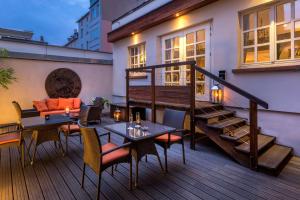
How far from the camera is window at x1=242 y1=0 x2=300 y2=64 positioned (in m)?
3.56

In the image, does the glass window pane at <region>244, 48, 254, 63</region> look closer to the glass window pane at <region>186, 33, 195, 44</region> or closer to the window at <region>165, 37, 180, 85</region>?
the glass window pane at <region>186, 33, 195, 44</region>

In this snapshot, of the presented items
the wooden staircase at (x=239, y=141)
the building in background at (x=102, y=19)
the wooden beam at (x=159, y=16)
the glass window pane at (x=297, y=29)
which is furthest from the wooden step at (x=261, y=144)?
the building in background at (x=102, y=19)

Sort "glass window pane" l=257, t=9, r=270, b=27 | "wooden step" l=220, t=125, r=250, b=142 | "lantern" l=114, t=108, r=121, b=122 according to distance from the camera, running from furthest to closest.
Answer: "lantern" l=114, t=108, r=121, b=122 → "glass window pane" l=257, t=9, r=270, b=27 → "wooden step" l=220, t=125, r=250, b=142

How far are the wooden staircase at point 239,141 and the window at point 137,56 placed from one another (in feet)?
12.7

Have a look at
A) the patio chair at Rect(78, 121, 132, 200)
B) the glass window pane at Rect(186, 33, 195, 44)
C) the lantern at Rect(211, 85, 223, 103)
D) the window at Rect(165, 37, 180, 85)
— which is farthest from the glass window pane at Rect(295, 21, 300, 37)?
the patio chair at Rect(78, 121, 132, 200)

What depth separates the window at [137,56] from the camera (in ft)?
23.6

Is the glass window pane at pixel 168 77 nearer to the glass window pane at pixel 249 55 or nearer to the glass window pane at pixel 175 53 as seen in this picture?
the glass window pane at pixel 175 53

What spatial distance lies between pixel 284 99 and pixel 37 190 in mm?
4414

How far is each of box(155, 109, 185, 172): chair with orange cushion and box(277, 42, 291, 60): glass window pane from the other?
2367 millimetres

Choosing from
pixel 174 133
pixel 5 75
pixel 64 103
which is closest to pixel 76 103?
pixel 64 103

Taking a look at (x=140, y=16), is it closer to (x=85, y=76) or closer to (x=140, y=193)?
(x=85, y=76)

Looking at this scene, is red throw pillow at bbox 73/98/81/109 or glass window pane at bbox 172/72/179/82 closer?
glass window pane at bbox 172/72/179/82

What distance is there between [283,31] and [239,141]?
7.94ft

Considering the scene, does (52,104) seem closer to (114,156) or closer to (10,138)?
(10,138)
